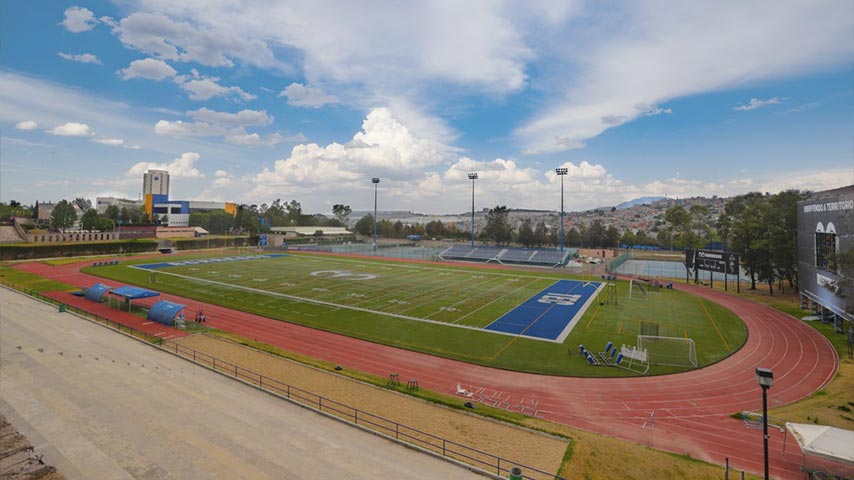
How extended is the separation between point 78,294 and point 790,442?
5620 centimetres

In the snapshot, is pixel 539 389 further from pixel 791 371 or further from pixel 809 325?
pixel 809 325

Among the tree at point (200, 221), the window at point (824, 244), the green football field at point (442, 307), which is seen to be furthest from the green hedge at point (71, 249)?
the window at point (824, 244)

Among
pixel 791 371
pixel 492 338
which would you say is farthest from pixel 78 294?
pixel 791 371

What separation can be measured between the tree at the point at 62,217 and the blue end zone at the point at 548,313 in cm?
12041

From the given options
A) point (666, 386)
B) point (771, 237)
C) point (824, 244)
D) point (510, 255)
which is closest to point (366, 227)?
point (510, 255)

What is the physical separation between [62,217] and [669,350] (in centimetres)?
13695

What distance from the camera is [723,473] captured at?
41.0ft

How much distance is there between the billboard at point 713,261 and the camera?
4320cm

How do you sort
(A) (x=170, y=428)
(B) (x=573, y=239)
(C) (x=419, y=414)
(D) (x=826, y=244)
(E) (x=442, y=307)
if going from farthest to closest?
1. (B) (x=573, y=239)
2. (E) (x=442, y=307)
3. (D) (x=826, y=244)
4. (C) (x=419, y=414)
5. (A) (x=170, y=428)

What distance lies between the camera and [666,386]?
2042cm

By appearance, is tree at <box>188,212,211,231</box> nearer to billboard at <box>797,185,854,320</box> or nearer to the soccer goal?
the soccer goal

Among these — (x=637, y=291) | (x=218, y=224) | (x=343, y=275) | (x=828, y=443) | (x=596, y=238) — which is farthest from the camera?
(x=218, y=224)

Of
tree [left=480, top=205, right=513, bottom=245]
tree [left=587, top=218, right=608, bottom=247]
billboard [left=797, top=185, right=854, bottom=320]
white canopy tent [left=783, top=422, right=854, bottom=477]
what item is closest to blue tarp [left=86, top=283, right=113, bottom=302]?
white canopy tent [left=783, top=422, right=854, bottom=477]

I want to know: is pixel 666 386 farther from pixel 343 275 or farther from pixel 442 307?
pixel 343 275
